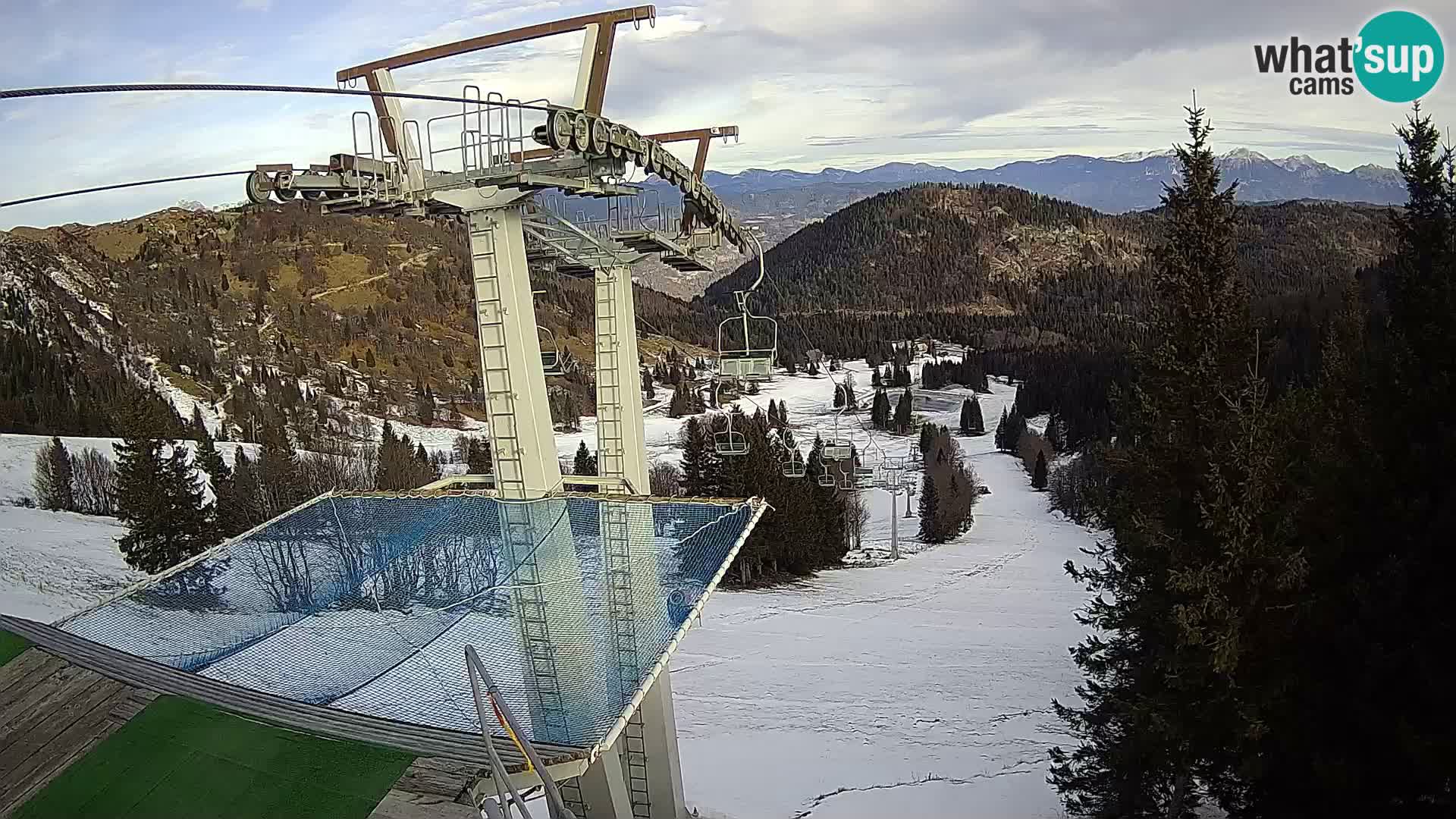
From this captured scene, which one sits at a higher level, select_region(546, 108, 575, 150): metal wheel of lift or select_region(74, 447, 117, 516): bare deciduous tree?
select_region(546, 108, 575, 150): metal wheel of lift

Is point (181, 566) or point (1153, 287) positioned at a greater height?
point (1153, 287)

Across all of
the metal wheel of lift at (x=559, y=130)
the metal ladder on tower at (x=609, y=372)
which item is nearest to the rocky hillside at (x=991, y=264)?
the metal ladder on tower at (x=609, y=372)

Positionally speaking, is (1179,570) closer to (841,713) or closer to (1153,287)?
(1153,287)

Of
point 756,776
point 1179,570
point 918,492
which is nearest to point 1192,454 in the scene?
point 1179,570

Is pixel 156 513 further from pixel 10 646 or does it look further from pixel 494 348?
pixel 494 348

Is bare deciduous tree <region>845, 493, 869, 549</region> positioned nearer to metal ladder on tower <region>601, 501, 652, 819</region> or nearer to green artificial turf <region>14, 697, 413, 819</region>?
metal ladder on tower <region>601, 501, 652, 819</region>

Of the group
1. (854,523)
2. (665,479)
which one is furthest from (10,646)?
(854,523)

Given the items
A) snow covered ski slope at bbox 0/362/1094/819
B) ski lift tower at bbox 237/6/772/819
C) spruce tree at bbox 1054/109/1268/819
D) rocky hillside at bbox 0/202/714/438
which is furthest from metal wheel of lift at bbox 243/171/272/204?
rocky hillside at bbox 0/202/714/438
